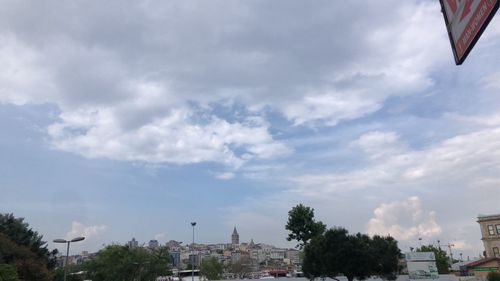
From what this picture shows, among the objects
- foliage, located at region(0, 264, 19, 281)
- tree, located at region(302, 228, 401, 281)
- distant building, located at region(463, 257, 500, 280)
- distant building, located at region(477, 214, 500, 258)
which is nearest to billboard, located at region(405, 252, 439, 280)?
tree, located at region(302, 228, 401, 281)

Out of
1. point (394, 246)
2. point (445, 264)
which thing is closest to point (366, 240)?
point (394, 246)

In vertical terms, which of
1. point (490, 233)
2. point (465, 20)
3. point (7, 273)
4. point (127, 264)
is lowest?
point (7, 273)

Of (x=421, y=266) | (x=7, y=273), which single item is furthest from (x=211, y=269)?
(x=7, y=273)

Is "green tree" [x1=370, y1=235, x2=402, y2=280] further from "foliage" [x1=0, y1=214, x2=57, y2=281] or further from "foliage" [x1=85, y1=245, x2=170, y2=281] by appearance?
"foliage" [x1=85, y1=245, x2=170, y2=281]

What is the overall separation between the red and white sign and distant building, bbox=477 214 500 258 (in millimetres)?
83775

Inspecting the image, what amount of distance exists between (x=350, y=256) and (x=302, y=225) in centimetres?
1744

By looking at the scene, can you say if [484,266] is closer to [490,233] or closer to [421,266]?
[490,233]

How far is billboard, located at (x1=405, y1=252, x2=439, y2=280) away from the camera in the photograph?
50500mm

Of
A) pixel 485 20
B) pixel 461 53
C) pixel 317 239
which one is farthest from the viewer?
pixel 317 239

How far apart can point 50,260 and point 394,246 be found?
41.3 meters

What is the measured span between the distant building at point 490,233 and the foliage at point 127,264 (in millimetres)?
60378

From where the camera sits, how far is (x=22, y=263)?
36031 millimetres

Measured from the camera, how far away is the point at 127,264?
62031mm

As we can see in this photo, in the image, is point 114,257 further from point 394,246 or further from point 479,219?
point 479,219
